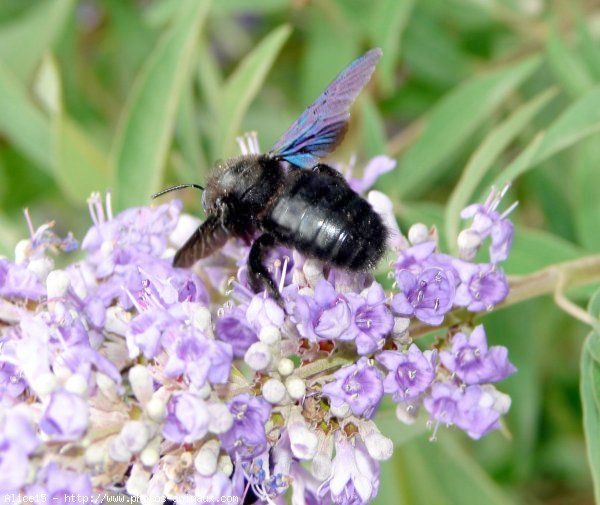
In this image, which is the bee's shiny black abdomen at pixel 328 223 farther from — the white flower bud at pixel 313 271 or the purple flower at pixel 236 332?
the purple flower at pixel 236 332

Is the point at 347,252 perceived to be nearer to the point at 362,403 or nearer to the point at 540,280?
the point at 362,403

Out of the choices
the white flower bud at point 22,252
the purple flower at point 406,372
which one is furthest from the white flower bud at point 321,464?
the white flower bud at point 22,252

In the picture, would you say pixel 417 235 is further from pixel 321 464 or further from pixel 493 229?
pixel 321 464

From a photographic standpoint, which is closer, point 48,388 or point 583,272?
point 48,388

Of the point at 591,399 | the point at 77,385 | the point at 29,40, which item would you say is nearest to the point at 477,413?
the point at 591,399

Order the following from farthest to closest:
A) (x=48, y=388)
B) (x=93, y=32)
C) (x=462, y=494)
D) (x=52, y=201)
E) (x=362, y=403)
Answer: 1. (x=93, y=32)
2. (x=52, y=201)
3. (x=462, y=494)
4. (x=362, y=403)
5. (x=48, y=388)

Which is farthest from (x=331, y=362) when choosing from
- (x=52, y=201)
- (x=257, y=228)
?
(x=52, y=201)
